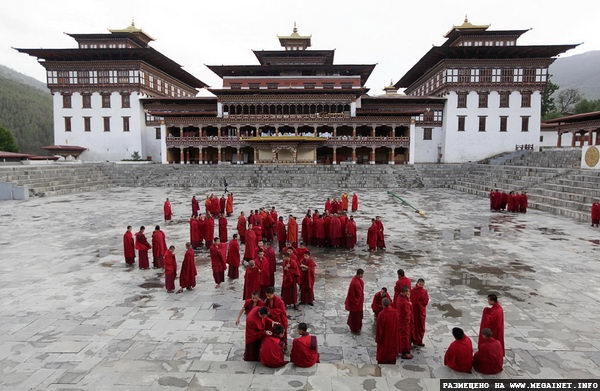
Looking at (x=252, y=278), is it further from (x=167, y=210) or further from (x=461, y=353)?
(x=167, y=210)

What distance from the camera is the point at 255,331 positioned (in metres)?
5.63

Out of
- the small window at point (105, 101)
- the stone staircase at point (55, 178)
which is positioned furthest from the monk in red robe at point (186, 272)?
the small window at point (105, 101)

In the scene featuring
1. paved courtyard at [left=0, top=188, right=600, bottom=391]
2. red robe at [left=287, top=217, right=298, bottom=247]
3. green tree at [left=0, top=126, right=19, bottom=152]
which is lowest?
paved courtyard at [left=0, top=188, right=600, bottom=391]

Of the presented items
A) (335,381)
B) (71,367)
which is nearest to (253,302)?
(335,381)

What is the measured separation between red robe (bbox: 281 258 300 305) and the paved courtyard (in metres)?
0.31

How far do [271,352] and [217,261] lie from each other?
13.3ft

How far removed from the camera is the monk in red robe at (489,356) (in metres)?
5.30

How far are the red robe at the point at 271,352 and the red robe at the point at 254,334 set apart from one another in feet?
0.43

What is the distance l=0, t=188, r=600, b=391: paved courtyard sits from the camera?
5383 millimetres

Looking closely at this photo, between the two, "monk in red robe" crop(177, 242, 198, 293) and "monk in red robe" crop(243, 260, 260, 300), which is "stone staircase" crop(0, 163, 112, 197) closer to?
"monk in red robe" crop(177, 242, 198, 293)

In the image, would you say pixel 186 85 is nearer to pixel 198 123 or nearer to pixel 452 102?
pixel 198 123

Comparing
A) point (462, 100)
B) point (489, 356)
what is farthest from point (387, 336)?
point (462, 100)

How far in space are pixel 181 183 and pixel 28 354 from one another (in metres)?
31.8

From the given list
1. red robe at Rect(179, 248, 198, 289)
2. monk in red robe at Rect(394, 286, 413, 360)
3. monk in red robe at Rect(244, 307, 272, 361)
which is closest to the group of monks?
monk in red robe at Rect(394, 286, 413, 360)
